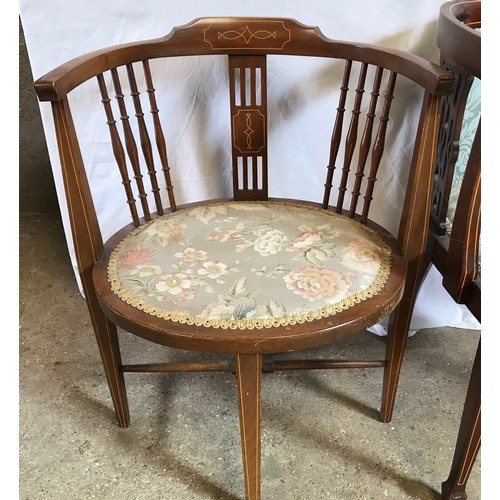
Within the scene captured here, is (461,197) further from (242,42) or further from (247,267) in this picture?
(242,42)

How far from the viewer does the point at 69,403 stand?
132 centimetres

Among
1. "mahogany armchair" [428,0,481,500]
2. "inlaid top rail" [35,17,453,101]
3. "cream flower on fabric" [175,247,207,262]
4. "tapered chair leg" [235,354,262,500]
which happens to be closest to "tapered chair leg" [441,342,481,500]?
"mahogany armchair" [428,0,481,500]

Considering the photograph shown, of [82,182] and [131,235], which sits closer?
[82,182]

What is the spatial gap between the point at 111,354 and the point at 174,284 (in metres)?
0.32

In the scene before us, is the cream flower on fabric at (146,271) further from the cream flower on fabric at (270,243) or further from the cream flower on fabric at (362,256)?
the cream flower on fabric at (362,256)

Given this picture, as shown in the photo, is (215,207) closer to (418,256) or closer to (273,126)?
(273,126)

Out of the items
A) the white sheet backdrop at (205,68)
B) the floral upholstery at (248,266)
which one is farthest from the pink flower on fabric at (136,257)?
the white sheet backdrop at (205,68)

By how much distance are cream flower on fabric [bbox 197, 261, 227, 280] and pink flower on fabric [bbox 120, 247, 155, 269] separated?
4.1 inches

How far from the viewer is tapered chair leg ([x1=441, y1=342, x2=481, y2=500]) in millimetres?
931

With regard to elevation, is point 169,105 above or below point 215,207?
above

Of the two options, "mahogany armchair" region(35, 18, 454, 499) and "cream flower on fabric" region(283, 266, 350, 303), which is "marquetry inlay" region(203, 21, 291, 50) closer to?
"mahogany armchair" region(35, 18, 454, 499)

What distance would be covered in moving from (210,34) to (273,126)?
11.4 inches

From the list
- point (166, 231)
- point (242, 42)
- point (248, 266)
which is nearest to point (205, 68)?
point (242, 42)

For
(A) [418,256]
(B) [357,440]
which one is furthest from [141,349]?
(A) [418,256]
